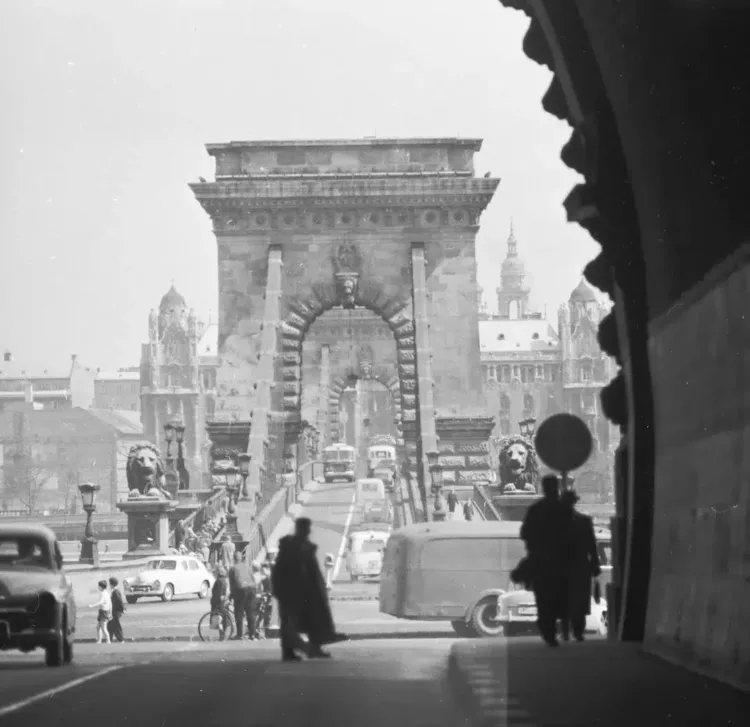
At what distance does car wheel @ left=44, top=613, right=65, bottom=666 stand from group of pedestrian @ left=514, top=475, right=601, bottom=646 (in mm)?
5428

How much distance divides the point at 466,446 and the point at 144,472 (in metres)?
15.9

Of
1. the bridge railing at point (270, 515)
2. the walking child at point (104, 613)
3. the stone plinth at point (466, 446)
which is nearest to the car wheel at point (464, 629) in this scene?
the walking child at point (104, 613)

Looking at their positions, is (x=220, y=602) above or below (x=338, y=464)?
below

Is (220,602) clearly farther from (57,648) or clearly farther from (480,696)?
(480,696)

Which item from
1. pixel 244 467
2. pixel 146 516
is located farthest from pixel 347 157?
pixel 146 516

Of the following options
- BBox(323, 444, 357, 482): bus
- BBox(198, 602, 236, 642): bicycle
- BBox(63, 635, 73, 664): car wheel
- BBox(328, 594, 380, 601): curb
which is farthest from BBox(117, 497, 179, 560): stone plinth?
BBox(323, 444, 357, 482): bus

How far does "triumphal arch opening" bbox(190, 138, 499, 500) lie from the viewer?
59406mm

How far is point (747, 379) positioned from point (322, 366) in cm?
8498

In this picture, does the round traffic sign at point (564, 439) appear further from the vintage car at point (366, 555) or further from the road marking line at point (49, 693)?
the vintage car at point (366, 555)

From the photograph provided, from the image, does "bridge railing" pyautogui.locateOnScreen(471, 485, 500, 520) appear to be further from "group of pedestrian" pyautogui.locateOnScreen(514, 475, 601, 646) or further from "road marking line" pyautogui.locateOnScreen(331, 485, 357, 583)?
"group of pedestrian" pyautogui.locateOnScreen(514, 475, 601, 646)

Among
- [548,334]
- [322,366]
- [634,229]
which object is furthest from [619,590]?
[548,334]

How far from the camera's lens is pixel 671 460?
12680 mm

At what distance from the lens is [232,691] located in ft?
44.5

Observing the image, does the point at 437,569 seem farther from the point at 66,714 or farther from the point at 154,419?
the point at 154,419
